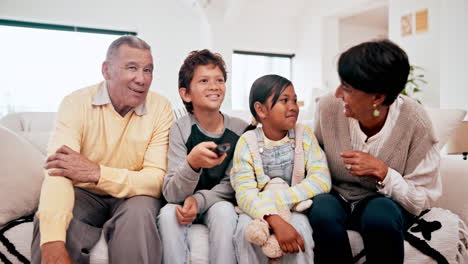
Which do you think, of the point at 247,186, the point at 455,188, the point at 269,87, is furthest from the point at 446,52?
the point at 247,186

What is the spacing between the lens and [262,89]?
5.07 feet

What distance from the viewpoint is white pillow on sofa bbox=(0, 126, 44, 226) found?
1.46 m

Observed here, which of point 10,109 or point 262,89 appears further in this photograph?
point 10,109

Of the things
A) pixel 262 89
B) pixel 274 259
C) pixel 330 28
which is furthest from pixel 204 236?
pixel 330 28

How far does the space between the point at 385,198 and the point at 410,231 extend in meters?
0.16

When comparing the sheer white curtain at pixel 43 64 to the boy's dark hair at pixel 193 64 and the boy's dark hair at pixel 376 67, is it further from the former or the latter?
the boy's dark hair at pixel 376 67

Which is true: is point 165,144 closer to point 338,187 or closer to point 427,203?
point 338,187

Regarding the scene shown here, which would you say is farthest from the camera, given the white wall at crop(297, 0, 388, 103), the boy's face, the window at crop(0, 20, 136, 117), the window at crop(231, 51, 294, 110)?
the window at crop(231, 51, 294, 110)

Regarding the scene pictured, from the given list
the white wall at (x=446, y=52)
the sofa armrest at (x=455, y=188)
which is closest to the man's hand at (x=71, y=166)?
the sofa armrest at (x=455, y=188)

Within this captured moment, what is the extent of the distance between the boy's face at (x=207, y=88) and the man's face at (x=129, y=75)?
0.68 feet

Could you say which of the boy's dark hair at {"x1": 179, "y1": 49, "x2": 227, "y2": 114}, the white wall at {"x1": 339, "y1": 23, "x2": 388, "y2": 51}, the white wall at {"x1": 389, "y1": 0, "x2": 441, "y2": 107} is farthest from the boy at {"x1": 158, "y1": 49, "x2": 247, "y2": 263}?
the white wall at {"x1": 339, "y1": 23, "x2": 388, "y2": 51}

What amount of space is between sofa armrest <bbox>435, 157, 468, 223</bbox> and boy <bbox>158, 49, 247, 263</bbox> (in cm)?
94

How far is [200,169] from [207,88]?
428mm

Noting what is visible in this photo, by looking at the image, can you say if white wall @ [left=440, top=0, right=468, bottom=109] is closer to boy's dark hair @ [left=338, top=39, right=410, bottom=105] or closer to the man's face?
boy's dark hair @ [left=338, top=39, right=410, bottom=105]
